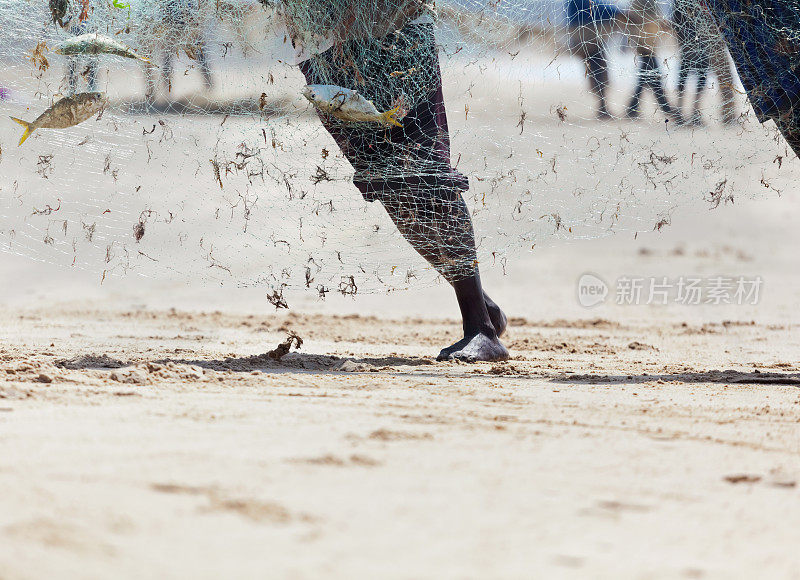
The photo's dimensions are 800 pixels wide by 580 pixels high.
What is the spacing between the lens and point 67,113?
10.9 ft

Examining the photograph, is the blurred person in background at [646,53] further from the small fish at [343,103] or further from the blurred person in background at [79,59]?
the blurred person in background at [79,59]

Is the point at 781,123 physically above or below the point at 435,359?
above

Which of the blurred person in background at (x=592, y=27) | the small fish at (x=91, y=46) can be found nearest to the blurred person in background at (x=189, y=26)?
the small fish at (x=91, y=46)

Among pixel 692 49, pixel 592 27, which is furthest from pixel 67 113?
pixel 692 49

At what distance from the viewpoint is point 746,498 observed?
1772 millimetres

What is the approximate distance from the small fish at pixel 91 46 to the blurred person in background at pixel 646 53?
6.88 feet

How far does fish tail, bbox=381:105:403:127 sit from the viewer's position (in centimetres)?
331

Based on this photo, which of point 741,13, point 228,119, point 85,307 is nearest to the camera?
point 741,13

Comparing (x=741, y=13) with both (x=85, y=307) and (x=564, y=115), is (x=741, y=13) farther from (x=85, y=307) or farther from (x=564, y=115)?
(x=85, y=307)

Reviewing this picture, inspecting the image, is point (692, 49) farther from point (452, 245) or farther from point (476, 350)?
point (476, 350)

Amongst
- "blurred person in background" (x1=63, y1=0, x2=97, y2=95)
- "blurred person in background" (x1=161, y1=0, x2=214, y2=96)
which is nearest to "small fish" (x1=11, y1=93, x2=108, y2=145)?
"blurred person in background" (x1=63, y1=0, x2=97, y2=95)

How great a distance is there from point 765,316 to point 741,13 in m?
3.60

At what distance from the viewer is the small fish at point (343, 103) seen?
328 cm

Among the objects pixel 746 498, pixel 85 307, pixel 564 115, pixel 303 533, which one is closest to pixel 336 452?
pixel 303 533
